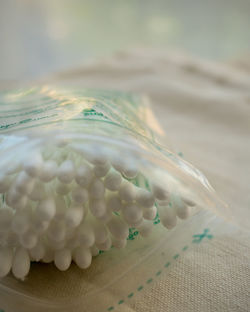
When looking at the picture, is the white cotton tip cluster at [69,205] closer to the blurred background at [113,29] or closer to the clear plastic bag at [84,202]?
the clear plastic bag at [84,202]

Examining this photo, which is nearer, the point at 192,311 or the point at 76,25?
the point at 192,311

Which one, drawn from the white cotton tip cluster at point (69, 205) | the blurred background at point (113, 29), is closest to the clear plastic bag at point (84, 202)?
the white cotton tip cluster at point (69, 205)

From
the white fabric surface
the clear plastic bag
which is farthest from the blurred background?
the clear plastic bag

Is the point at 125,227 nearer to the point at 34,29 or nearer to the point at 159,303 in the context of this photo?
the point at 159,303

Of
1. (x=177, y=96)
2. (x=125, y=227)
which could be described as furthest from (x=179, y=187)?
(x=177, y=96)

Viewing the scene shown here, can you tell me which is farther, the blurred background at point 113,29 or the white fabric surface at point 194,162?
the blurred background at point 113,29

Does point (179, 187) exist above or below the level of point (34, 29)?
below

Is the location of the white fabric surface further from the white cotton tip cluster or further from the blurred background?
the blurred background

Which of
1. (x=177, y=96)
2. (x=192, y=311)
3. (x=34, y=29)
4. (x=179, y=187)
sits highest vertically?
(x=34, y=29)
